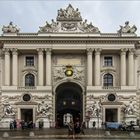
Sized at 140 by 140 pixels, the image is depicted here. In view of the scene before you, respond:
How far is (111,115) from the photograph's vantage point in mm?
83750

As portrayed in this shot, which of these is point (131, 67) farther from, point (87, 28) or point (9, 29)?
point (9, 29)

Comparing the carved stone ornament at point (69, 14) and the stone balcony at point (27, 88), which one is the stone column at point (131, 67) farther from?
the stone balcony at point (27, 88)

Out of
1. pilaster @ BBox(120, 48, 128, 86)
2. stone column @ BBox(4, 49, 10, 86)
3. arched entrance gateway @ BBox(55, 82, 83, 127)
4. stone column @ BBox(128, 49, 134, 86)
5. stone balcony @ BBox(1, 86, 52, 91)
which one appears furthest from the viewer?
arched entrance gateway @ BBox(55, 82, 83, 127)

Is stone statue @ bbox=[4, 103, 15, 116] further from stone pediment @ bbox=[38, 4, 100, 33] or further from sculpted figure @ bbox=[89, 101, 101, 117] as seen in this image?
stone pediment @ bbox=[38, 4, 100, 33]

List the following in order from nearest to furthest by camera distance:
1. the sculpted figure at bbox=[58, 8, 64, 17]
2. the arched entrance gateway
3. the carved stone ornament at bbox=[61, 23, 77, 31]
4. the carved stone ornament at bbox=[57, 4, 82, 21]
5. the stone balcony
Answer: the stone balcony, the carved stone ornament at bbox=[61, 23, 77, 31], the carved stone ornament at bbox=[57, 4, 82, 21], the sculpted figure at bbox=[58, 8, 64, 17], the arched entrance gateway

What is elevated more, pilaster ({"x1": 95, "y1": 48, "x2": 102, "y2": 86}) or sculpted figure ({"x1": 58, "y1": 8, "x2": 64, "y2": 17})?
sculpted figure ({"x1": 58, "y1": 8, "x2": 64, "y2": 17})

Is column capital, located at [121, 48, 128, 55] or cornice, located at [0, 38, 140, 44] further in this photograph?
column capital, located at [121, 48, 128, 55]

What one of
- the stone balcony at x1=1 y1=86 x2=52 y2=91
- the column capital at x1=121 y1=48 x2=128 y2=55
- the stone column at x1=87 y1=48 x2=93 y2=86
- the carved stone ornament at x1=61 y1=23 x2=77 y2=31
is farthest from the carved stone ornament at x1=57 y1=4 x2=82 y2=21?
the stone balcony at x1=1 y1=86 x2=52 y2=91

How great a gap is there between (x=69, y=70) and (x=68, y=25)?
25.7ft

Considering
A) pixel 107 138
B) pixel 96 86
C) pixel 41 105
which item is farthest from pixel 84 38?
pixel 107 138

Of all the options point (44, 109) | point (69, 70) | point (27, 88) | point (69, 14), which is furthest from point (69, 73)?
point (69, 14)

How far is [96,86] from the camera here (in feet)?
265

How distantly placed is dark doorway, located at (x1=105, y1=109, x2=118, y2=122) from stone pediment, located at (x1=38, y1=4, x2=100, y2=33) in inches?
551

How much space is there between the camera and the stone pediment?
82000mm
